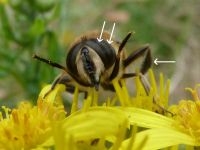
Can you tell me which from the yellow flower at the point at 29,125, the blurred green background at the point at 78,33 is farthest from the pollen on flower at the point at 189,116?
the blurred green background at the point at 78,33

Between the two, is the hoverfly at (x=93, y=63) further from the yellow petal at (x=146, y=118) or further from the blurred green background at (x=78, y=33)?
the blurred green background at (x=78, y=33)

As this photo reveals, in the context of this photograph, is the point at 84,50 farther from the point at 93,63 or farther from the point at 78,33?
the point at 78,33

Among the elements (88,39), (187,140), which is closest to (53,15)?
(88,39)

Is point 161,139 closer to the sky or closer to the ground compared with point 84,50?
closer to the ground

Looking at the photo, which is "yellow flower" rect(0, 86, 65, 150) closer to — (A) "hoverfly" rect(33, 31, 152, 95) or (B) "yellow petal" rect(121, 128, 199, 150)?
(A) "hoverfly" rect(33, 31, 152, 95)

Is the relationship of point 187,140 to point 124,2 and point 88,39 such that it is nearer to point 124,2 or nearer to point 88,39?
point 88,39

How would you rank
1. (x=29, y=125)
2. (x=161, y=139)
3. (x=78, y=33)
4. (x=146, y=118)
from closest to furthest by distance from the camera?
(x=161, y=139) < (x=146, y=118) < (x=29, y=125) < (x=78, y=33)

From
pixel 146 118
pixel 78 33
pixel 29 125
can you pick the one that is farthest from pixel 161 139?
pixel 78 33
